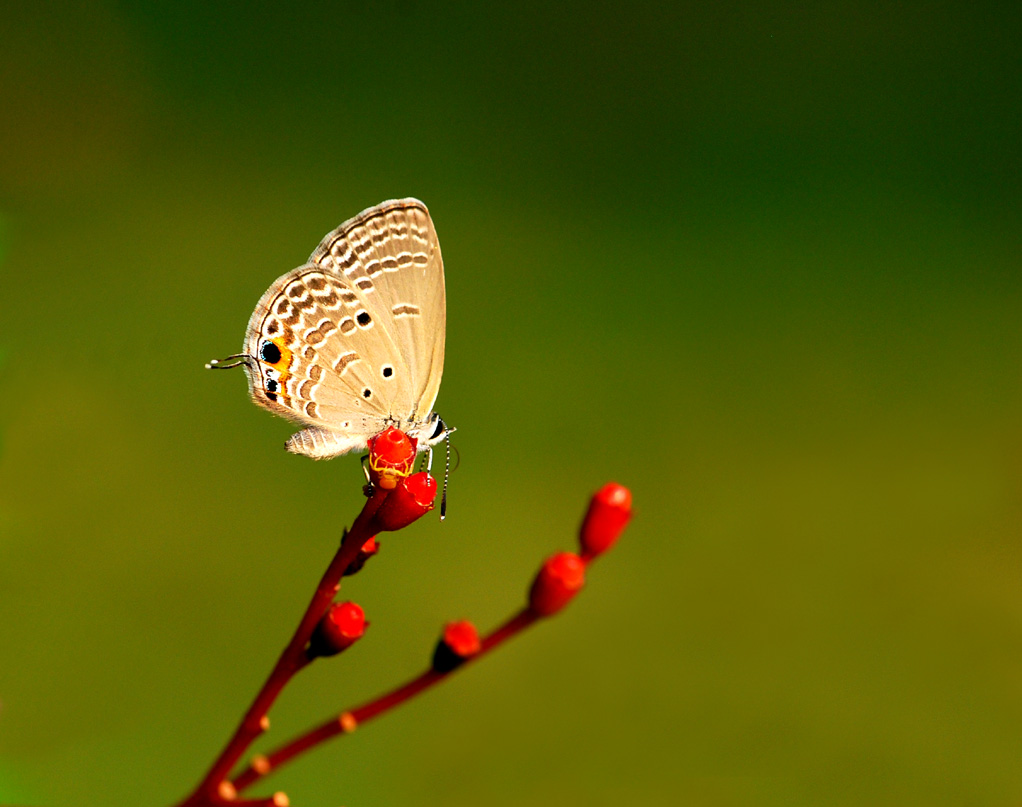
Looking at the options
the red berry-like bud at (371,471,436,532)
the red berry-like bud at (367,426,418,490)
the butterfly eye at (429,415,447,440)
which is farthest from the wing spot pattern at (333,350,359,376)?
the red berry-like bud at (371,471,436,532)

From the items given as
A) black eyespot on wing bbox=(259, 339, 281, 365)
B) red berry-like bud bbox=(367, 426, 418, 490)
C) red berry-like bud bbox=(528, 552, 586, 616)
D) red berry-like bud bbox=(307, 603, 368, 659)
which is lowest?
red berry-like bud bbox=(307, 603, 368, 659)

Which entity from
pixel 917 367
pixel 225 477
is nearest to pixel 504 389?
pixel 225 477

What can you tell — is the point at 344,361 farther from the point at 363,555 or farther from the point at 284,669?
the point at 284,669

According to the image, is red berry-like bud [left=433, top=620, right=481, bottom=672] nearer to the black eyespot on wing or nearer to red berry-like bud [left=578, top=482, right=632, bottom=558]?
red berry-like bud [left=578, top=482, right=632, bottom=558]

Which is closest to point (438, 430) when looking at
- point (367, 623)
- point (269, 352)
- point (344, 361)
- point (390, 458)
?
point (344, 361)

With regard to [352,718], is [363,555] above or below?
above

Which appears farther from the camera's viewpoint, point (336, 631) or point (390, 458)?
point (390, 458)
